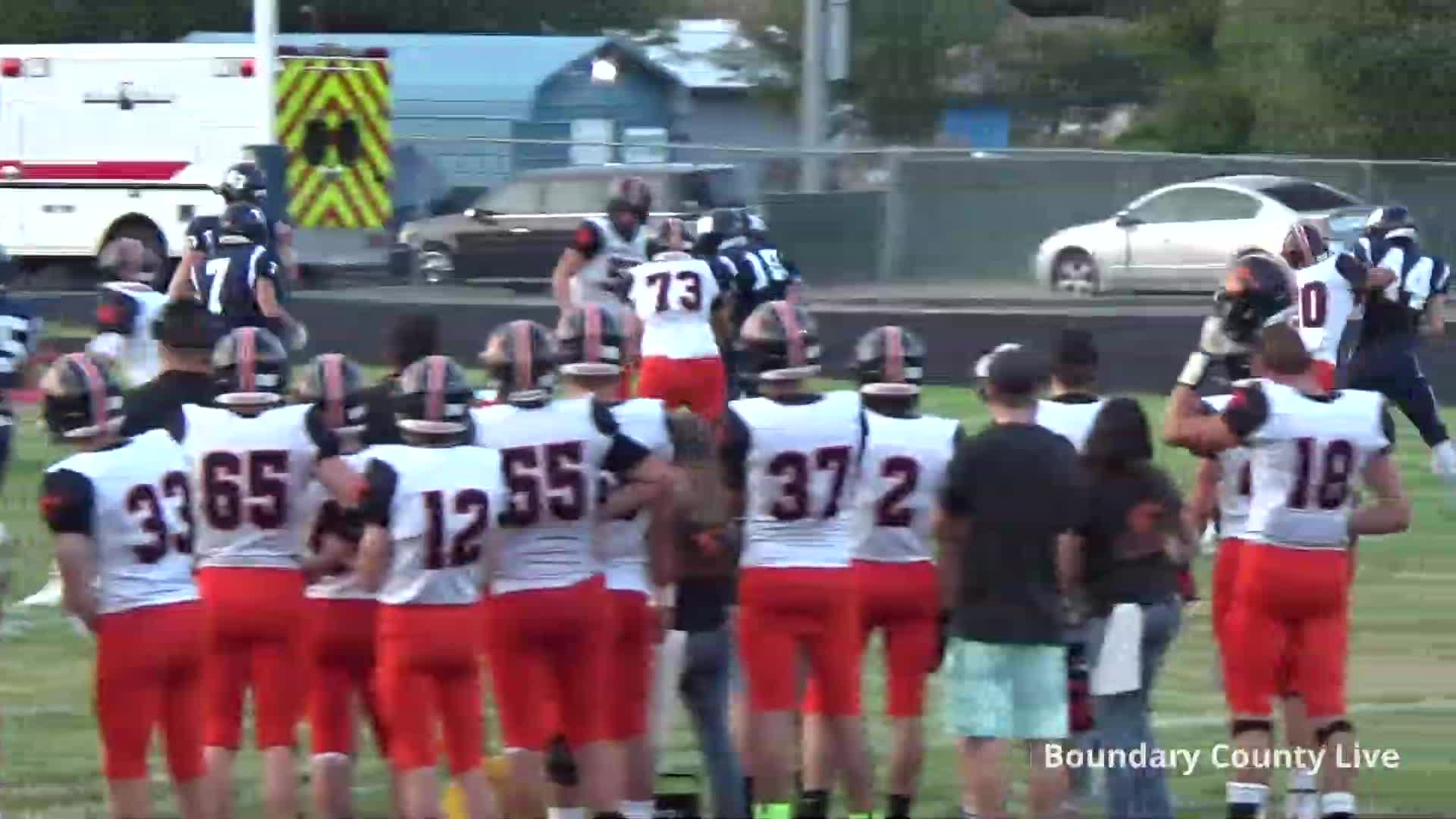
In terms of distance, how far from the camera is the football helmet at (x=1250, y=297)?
10.8 metres

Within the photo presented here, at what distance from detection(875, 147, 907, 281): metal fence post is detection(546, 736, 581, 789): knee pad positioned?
25787mm

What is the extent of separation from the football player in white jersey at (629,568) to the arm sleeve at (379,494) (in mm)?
930

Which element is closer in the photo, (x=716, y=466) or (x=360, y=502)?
(x=360, y=502)

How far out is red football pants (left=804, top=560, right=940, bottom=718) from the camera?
10.0 meters

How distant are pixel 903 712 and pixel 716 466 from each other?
3.67 ft

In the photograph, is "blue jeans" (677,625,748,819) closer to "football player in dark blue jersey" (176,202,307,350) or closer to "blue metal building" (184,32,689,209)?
"football player in dark blue jersey" (176,202,307,350)

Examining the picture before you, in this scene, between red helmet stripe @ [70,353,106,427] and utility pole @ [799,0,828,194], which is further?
utility pole @ [799,0,828,194]

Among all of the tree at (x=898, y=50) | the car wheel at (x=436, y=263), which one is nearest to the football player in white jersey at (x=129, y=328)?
the car wheel at (x=436, y=263)

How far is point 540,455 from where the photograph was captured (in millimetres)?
9281

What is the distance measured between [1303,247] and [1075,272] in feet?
66.2

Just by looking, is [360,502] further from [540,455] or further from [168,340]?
[168,340]

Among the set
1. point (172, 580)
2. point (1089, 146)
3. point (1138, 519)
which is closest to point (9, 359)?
point (172, 580)

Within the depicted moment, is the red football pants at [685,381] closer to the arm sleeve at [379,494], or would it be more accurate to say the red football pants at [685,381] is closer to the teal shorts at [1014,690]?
the teal shorts at [1014,690]

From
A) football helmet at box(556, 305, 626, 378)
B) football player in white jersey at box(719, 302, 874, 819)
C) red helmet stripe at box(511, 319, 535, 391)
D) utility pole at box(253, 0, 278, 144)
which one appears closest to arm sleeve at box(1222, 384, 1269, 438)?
football player in white jersey at box(719, 302, 874, 819)
